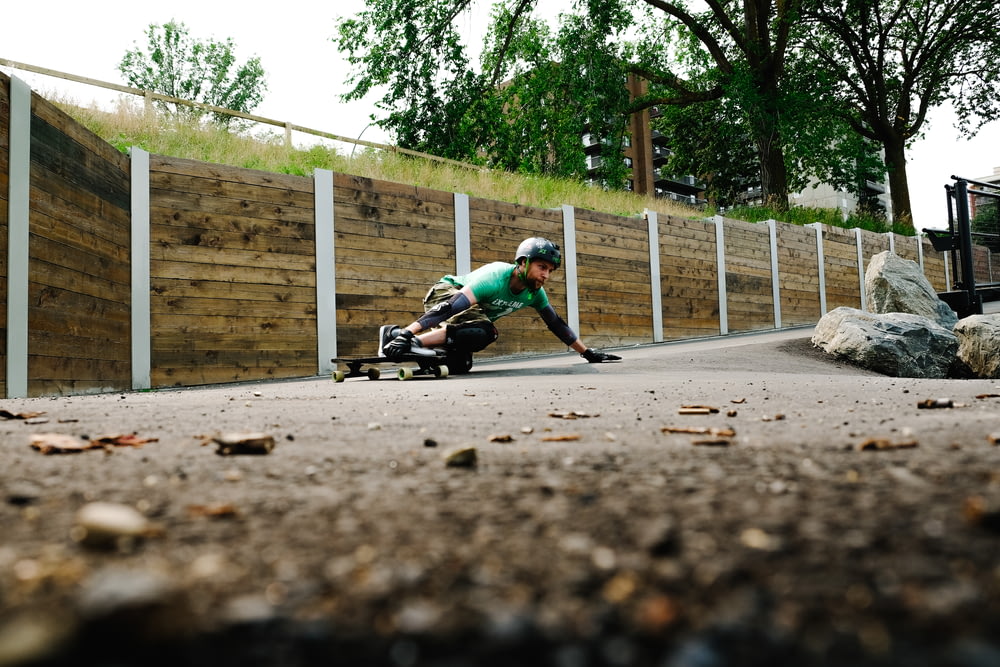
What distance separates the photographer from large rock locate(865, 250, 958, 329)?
1095cm

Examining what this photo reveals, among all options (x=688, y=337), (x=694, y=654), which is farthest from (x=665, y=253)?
(x=694, y=654)

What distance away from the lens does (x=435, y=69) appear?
17797mm

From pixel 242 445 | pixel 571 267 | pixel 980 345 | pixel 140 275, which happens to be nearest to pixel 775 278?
pixel 571 267

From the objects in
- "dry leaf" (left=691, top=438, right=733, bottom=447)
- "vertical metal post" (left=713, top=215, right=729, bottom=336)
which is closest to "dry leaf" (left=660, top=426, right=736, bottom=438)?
"dry leaf" (left=691, top=438, right=733, bottom=447)

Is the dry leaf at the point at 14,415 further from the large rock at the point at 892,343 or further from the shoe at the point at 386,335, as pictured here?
the large rock at the point at 892,343

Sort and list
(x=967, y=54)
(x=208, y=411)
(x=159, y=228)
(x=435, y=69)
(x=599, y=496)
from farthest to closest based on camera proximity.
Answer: (x=967, y=54)
(x=435, y=69)
(x=159, y=228)
(x=208, y=411)
(x=599, y=496)

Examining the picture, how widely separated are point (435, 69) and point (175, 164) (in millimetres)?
11231

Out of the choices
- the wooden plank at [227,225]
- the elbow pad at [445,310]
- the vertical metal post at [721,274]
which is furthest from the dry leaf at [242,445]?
the vertical metal post at [721,274]

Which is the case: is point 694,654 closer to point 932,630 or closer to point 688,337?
point 932,630

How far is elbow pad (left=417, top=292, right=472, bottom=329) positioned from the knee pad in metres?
0.14

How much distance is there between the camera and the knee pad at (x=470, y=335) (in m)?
6.75

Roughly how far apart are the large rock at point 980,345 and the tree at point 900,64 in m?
16.6

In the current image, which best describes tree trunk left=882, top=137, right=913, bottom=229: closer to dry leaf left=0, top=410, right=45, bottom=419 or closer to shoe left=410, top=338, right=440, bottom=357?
shoe left=410, top=338, right=440, bottom=357

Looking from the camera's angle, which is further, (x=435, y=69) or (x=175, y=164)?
(x=435, y=69)
